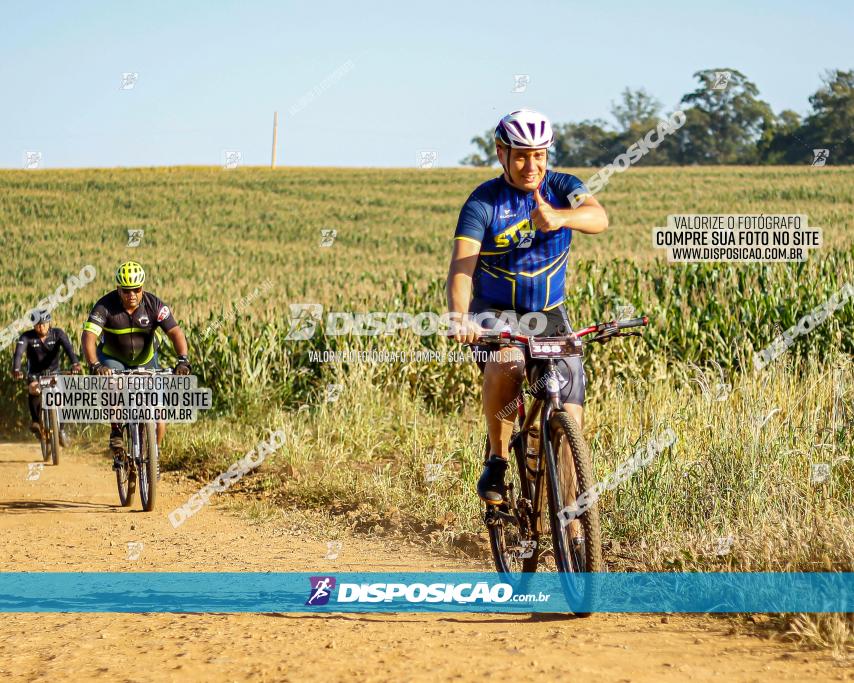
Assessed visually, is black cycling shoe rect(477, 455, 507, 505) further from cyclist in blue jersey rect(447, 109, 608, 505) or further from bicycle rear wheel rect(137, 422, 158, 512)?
bicycle rear wheel rect(137, 422, 158, 512)

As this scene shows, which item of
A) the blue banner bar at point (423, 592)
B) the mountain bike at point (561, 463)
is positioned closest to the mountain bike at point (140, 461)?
the blue banner bar at point (423, 592)

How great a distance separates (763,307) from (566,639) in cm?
970

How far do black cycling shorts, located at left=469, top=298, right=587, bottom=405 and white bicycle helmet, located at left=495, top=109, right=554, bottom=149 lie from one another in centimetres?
93

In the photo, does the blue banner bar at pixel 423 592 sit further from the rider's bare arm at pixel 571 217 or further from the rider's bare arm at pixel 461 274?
the rider's bare arm at pixel 571 217

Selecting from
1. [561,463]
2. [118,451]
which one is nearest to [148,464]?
[118,451]

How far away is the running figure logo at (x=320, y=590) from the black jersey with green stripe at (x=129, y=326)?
4554mm

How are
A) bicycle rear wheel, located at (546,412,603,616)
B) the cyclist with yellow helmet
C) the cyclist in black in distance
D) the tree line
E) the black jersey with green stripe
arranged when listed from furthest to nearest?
the tree line, the cyclist in black in distance, the black jersey with green stripe, the cyclist with yellow helmet, bicycle rear wheel, located at (546,412,603,616)

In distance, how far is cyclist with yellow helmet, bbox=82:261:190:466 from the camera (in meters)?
10.2

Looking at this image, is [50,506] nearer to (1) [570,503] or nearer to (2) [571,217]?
(1) [570,503]

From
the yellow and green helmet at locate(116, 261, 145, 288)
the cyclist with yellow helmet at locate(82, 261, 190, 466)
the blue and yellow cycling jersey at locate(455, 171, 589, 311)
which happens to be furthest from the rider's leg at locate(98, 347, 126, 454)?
the blue and yellow cycling jersey at locate(455, 171, 589, 311)

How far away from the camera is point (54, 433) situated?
1280 cm

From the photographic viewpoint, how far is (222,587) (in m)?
6.62

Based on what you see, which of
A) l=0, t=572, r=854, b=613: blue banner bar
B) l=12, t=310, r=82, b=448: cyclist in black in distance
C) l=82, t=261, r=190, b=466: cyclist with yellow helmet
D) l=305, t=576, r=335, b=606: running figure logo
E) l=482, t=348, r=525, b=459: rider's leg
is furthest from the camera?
l=12, t=310, r=82, b=448: cyclist in black in distance

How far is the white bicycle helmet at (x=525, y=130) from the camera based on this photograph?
5344 millimetres
